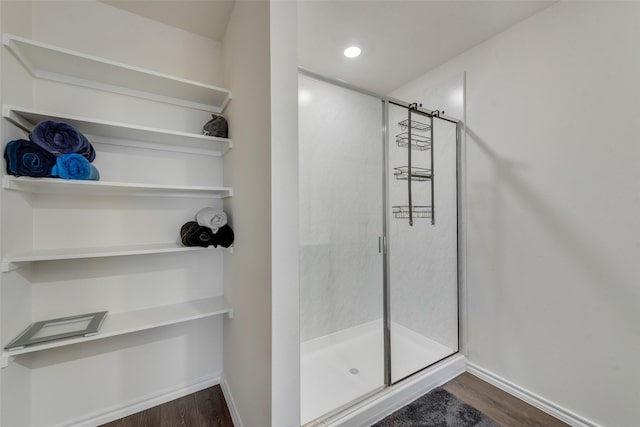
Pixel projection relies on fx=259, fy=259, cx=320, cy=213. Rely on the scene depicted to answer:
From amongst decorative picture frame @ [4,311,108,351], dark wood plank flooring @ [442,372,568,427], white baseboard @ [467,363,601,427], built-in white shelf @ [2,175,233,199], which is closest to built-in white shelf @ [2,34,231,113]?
built-in white shelf @ [2,175,233,199]

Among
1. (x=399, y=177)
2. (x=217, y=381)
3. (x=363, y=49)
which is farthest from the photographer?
(x=399, y=177)

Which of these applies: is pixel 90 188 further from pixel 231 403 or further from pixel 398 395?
pixel 398 395

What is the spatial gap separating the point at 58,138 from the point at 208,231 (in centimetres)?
80

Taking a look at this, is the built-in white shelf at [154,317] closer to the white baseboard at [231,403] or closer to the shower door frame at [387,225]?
the white baseboard at [231,403]

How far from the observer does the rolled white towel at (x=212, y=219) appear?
157 centimetres

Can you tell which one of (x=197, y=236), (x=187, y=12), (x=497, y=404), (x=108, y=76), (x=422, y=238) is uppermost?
(x=187, y=12)

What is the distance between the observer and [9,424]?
120 cm

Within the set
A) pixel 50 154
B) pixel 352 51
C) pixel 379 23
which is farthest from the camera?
pixel 352 51

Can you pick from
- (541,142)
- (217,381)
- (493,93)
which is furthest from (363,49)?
(217,381)

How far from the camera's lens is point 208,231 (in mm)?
1576

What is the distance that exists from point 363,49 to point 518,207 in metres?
1.61

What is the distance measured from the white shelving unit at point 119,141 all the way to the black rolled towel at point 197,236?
54mm

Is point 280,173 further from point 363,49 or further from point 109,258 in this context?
point 363,49

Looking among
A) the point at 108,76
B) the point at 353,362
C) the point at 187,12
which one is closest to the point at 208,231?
the point at 108,76
